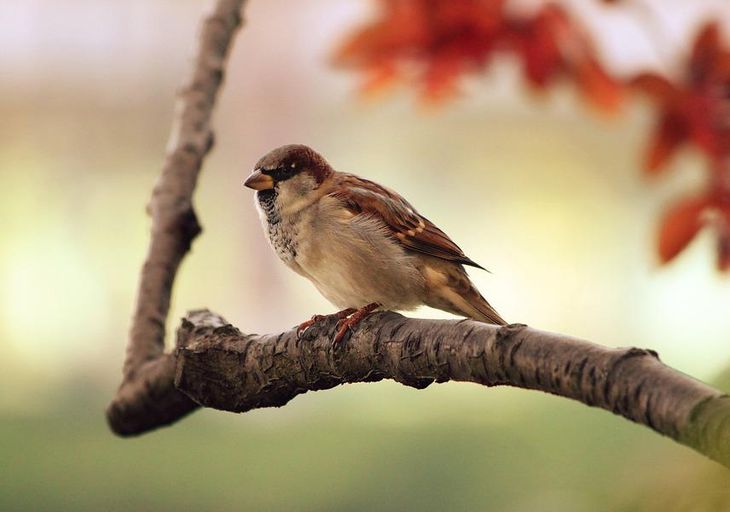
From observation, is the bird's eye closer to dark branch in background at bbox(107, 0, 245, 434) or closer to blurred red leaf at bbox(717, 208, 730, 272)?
dark branch in background at bbox(107, 0, 245, 434)

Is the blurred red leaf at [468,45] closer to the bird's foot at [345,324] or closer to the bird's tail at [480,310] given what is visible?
the bird's tail at [480,310]

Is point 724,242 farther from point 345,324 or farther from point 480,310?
point 345,324

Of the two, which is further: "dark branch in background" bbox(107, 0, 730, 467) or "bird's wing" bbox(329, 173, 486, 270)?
"bird's wing" bbox(329, 173, 486, 270)

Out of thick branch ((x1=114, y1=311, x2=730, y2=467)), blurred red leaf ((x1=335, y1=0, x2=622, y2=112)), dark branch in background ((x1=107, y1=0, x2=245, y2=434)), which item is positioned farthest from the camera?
blurred red leaf ((x1=335, y1=0, x2=622, y2=112))

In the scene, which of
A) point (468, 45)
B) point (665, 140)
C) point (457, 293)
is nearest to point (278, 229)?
point (457, 293)

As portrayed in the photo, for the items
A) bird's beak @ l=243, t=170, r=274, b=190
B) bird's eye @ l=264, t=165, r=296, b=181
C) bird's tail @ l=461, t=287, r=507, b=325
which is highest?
bird's eye @ l=264, t=165, r=296, b=181

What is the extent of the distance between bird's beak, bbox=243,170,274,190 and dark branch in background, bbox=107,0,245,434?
2.3 inches

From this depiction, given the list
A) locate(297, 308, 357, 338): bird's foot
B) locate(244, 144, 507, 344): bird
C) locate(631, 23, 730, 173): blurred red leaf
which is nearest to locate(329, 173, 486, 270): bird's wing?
locate(244, 144, 507, 344): bird

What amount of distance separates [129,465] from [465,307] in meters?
1.29

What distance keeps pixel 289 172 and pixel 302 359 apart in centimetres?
35

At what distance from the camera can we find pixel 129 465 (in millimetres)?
2221

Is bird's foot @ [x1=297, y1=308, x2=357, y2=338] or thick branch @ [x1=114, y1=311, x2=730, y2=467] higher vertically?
Answer: bird's foot @ [x1=297, y1=308, x2=357, y2=338]

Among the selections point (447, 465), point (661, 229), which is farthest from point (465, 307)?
point (447, 465)

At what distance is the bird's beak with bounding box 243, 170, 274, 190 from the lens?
1.12 m
